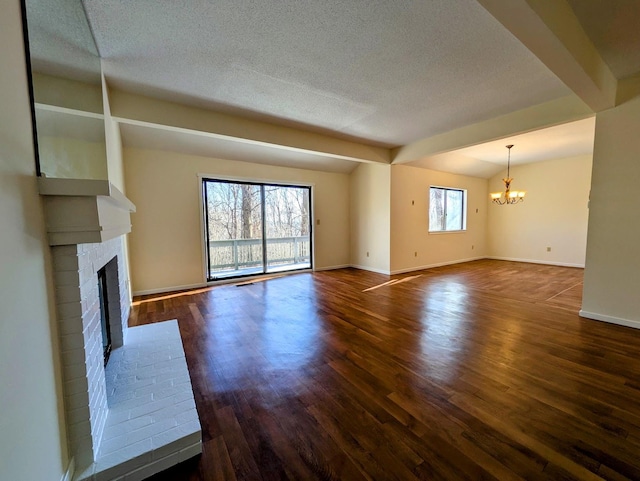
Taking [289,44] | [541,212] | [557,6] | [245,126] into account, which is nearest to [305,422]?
[289,44]

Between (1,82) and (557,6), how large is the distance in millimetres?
2836

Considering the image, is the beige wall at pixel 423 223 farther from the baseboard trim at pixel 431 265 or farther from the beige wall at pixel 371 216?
the beige wall at pixel 371 216

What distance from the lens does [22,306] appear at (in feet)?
2.81

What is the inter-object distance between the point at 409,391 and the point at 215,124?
137 inches

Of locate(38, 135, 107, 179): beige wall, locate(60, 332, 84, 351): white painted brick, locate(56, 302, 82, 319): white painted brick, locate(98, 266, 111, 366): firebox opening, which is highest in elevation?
locate(38, 135, 107, 179): beige wall

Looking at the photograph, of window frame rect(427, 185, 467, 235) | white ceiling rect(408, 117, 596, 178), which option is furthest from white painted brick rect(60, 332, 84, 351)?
window frame rect(427, 185, 467, 235)

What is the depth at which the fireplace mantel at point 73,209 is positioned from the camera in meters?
1.07

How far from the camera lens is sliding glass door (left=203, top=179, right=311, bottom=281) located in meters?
5.04

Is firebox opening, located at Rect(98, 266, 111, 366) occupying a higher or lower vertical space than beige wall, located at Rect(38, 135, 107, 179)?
lower

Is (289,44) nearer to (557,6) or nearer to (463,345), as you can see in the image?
(557,6)

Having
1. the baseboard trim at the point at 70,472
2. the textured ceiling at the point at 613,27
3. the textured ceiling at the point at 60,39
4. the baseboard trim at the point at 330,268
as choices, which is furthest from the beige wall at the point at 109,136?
the baseboard trim at the point at 330,268

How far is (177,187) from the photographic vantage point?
14.6 ft

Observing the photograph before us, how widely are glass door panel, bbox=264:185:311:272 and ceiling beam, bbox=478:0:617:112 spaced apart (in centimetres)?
450

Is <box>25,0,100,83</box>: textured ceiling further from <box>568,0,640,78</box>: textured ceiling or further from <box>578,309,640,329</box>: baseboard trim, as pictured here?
<box>578,309,640,329</box>: baseboard trim
